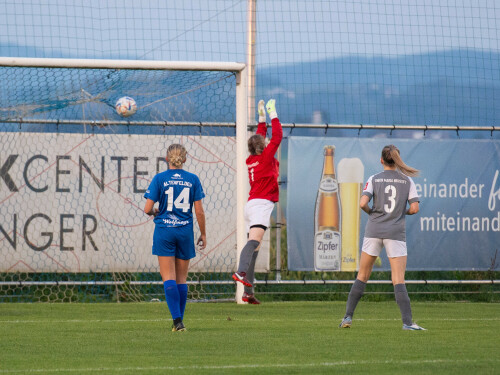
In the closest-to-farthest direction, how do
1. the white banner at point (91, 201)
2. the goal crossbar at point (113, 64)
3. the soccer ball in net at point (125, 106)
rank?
the goal crossbar at point (113, 64)
the soccer ball in net at point (125, 106)
the white banner at point (91, 201)

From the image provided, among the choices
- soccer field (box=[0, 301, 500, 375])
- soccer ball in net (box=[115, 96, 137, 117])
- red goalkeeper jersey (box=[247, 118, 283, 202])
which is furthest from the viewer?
soccer ball in net (box=[115, 96, 137, 117])

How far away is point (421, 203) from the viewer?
44.1 feet

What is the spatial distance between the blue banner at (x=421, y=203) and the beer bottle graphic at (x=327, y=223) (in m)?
0.01

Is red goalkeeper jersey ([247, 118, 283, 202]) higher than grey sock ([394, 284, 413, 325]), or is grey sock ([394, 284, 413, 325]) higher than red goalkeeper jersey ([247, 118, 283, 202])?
red goalkeeper jersey ([247, 118, 283, 202])

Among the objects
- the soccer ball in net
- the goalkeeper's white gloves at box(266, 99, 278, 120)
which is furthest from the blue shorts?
the soccer ball in net

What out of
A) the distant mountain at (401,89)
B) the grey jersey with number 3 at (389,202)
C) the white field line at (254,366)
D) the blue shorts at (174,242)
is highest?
the distant mountain at (401,89)

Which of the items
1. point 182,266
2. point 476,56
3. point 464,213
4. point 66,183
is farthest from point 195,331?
point 476,56

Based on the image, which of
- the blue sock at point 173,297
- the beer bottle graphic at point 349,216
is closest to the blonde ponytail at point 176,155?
the blue sock at point 173,297

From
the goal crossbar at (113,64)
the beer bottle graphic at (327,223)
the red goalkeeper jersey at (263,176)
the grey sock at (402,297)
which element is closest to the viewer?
the grey sock at (402,297)

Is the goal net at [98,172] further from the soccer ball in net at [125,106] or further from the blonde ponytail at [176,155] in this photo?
the blonde ponytail at [176,155]

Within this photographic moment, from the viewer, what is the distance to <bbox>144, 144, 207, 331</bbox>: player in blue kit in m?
8.69

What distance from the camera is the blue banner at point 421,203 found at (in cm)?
1311

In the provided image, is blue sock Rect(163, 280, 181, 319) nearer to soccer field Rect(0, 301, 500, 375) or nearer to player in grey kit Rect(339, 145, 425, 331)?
soccer field Rect(0, 301, 500, 375)

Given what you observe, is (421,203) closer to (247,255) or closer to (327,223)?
(327,223)
